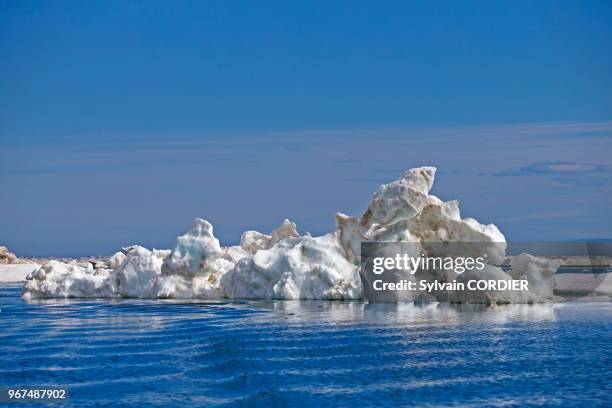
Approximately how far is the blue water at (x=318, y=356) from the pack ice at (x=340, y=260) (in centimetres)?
293

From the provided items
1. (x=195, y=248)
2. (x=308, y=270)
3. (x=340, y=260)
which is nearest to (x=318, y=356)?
(x=340, y=260)

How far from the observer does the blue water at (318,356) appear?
18.6m

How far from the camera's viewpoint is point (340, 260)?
41.0 meters

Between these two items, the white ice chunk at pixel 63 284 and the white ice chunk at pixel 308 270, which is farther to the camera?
the white ice chunk at pixel 63 284

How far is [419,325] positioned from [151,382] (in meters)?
13.1

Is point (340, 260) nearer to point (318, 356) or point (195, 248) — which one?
point (195, 248)

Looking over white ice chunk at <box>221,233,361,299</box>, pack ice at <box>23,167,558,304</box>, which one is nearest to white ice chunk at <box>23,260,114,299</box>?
pack ice at <box>23,167,558,304</box>

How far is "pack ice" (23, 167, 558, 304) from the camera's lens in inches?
1545

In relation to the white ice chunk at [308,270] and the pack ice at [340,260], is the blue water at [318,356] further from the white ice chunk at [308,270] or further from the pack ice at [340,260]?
the white ice chunk at [308,270]

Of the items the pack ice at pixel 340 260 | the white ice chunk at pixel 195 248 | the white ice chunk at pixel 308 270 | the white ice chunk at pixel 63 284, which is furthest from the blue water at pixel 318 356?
the white ice chunk at pixel 63 284

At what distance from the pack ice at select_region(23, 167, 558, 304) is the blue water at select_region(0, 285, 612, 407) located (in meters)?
2.93

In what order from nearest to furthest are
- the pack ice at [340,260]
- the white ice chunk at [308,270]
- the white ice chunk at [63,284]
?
the pack ice at [340,260]
the white ice chunk at [308,270]
the white ice chunk at [63,284]

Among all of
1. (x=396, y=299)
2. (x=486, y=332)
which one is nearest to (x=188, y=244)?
(x=396, y=299)

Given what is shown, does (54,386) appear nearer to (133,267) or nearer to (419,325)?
(419,325)
